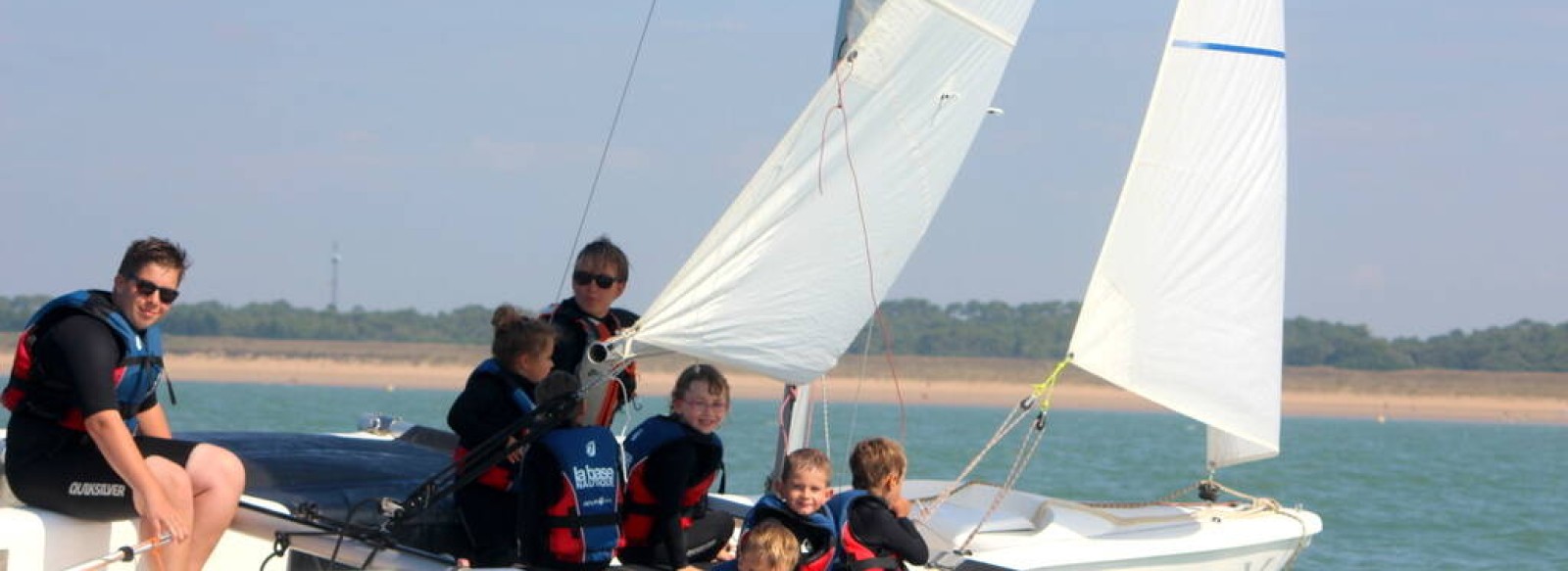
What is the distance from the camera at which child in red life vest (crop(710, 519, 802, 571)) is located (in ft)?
16.2

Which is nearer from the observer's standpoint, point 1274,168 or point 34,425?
point 34,425

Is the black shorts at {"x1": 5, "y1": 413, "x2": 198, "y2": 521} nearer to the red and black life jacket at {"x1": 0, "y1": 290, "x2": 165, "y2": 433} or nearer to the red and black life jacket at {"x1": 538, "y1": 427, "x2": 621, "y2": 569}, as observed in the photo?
the red and black life jacket at {"x1": 0, "y1": 290, "x2": 165, "y2": 433}

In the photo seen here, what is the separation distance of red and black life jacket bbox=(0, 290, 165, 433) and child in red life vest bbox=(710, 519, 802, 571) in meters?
1.49

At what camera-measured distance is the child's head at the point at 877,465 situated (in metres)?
5.26

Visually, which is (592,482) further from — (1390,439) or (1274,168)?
(1390,439)

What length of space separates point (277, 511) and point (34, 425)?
73 cm

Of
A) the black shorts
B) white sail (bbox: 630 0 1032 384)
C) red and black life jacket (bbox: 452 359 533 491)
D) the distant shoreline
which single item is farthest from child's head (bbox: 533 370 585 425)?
the distant shoreline

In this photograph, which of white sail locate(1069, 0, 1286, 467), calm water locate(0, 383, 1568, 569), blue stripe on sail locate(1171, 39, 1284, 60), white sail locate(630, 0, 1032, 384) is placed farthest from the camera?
calm water locate(0, 383, 1568, 569)

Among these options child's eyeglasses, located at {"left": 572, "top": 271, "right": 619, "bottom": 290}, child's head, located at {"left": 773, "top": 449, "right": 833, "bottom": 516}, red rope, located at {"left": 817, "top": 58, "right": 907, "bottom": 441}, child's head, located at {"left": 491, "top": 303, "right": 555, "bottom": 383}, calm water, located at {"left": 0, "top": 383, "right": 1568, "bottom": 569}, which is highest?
red rope, located at {"left": 817, "top": 58, "right": 907, "bottom": 441}

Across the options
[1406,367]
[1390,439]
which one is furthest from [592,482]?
[1406,367]

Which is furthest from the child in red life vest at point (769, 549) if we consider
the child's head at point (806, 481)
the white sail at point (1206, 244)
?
the white sail at point (1206, 244)

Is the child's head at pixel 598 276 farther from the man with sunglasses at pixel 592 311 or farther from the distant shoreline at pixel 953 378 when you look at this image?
the distant shoreline at pixel 953 378

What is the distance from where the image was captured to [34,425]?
4875mm

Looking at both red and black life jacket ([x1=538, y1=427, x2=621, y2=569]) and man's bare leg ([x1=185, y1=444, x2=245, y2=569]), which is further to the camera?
red and black life jacket ([x1=538, y1=427, x2=621, y2=569])
